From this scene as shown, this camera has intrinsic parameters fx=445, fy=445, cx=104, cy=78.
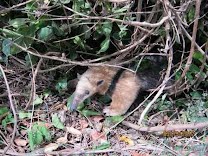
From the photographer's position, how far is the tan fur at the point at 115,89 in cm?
377

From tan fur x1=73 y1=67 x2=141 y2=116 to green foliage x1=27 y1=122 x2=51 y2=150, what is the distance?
1.18 ft

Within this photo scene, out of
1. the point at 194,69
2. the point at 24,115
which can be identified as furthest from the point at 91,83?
the point at 194,69

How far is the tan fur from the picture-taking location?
377cm

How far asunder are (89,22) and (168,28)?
653mm

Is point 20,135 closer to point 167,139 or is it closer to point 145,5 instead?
point 167,139

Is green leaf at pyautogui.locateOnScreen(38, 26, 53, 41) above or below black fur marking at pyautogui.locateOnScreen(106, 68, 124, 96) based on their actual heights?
above

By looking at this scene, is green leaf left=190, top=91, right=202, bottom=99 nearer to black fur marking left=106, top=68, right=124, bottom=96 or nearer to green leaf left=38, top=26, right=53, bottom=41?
black fur marking left=106, top=68, right=124, bottom=96

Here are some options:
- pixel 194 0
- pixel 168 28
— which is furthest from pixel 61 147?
pixel 194 0

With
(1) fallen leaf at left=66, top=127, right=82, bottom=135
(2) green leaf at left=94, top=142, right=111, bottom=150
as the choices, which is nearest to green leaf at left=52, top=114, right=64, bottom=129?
(1) fallen leaf at left=66, top=127, right=82, bottom=135

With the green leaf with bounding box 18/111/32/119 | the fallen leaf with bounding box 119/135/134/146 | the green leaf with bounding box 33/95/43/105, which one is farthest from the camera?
the green leaf with bounding box 33/95/43/105

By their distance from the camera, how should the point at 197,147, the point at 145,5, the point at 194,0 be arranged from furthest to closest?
the point at 145,5 → the point at 197,147 → the point at 194,0

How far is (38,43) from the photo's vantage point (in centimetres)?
385

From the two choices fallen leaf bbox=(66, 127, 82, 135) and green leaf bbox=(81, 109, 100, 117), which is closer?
fallen leaf bbox=(66, 127, 82, 135)

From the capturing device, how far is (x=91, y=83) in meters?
3.76
